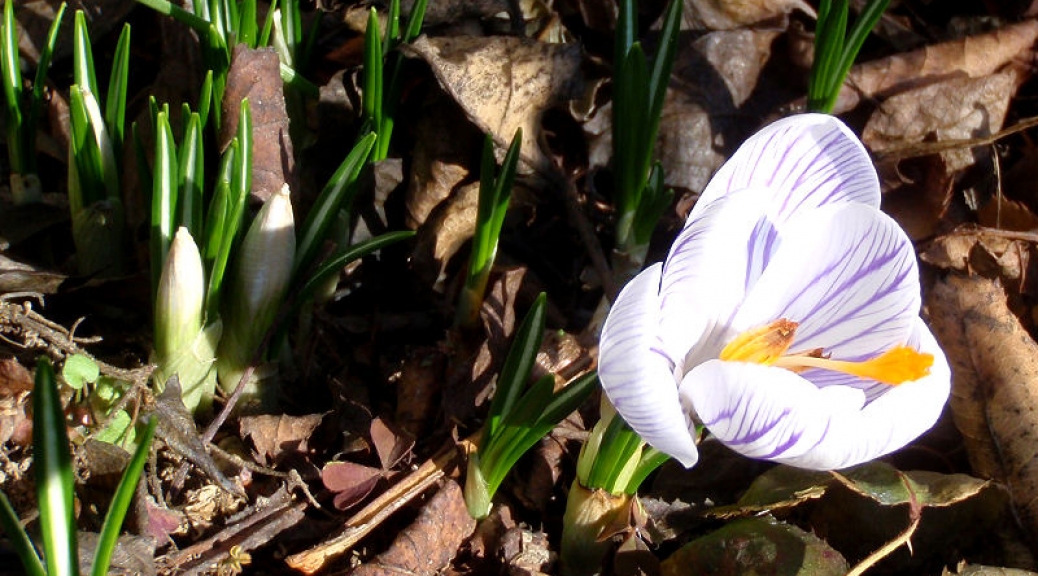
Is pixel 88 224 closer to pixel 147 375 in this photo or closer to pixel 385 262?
pixel 147 375

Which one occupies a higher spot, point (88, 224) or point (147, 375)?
point (88, 224)

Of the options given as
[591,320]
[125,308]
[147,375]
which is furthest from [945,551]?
[125,308]

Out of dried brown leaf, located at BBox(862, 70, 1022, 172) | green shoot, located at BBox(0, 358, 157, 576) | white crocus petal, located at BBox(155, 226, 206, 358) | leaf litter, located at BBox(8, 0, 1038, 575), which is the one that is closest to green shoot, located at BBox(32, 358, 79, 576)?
green shoot, located at BBox(0, 358, 157, 576)

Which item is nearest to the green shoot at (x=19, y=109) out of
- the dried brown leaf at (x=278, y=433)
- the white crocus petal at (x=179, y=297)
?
the white crocus petal at (x=179, y=297)

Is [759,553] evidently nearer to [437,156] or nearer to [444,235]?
[444,235]

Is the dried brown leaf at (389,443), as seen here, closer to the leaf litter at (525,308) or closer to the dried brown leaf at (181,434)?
the leaf litter at (525,308)

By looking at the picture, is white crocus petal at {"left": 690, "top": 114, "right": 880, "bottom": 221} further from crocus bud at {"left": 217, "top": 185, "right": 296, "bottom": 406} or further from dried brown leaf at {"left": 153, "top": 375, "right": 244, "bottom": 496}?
dried brown leaf at {"left": 153, "top": 375, "right": 244, "bottom": 496}
